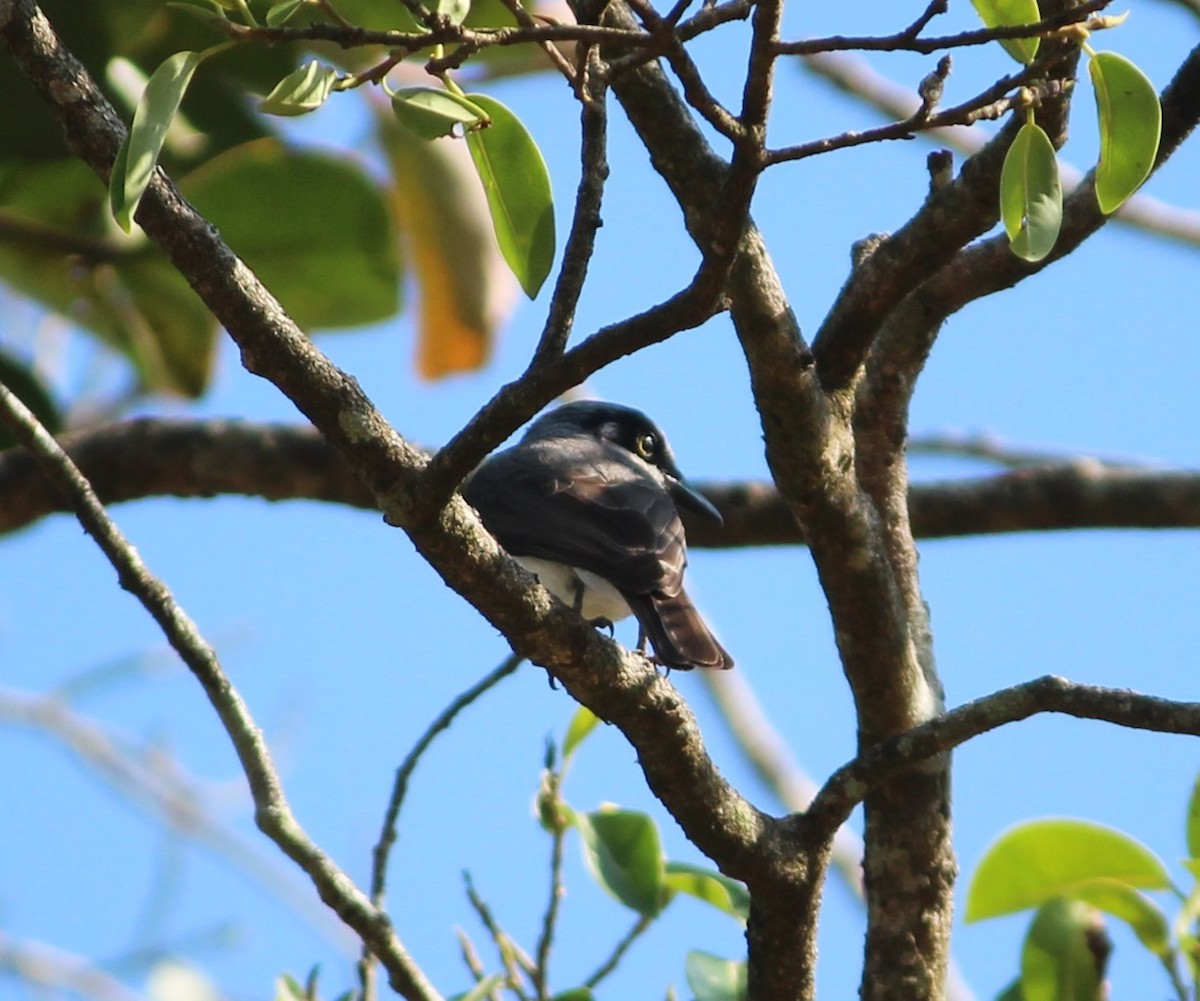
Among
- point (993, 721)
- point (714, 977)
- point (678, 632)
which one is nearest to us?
point (993, 721)

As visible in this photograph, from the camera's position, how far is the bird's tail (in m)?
3.63

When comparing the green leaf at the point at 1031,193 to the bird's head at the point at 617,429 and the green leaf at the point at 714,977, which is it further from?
the bird's head at the point at 617,429

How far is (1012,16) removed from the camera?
6.33ft

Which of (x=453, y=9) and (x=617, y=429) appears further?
(x=617, y=429)

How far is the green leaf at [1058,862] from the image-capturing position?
2.64 meters

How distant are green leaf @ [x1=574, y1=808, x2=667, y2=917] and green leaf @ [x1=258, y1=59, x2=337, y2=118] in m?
1.58

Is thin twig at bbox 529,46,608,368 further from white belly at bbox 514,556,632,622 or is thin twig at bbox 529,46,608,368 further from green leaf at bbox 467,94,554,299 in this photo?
white belly at bbox 514,556,632,622

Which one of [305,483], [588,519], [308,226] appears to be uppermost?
[308,226]

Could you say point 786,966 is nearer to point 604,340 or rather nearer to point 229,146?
point 604,340

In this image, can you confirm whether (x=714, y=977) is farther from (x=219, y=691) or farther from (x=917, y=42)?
(x=917, y=42)

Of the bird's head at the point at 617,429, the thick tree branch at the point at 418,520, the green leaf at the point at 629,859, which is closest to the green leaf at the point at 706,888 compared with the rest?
the green leaf at the point at 629,859

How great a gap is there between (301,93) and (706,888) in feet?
6.01

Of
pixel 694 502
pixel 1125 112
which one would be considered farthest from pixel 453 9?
pixel 694 502

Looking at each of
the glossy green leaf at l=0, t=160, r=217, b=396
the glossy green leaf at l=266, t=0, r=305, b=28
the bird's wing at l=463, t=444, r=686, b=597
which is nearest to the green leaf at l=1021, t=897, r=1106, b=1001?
the bird's wing at l=463, t=444, r=686, b=597
